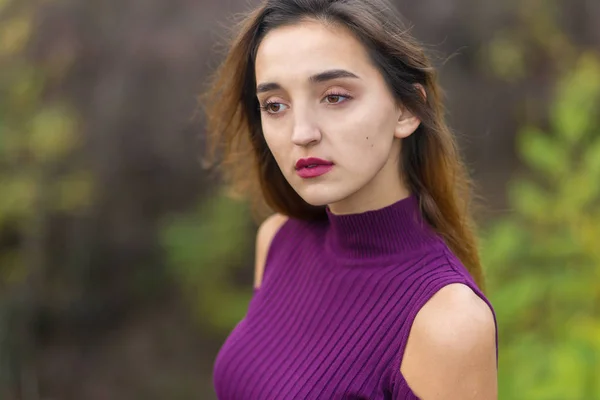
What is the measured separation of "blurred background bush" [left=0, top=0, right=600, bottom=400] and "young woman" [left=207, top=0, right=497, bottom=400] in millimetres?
2127

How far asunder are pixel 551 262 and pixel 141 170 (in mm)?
2353

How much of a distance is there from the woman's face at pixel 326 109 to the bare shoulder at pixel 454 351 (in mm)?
310

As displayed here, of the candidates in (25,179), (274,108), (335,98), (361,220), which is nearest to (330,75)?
(335,98)

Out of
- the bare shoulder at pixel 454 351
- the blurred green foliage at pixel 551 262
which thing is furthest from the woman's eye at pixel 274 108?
the blurred green foliage at pixel 551 262

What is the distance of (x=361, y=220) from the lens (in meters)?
1.63

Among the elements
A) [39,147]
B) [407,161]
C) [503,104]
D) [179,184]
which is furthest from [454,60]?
[407,161]

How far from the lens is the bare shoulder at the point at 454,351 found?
1.33 m

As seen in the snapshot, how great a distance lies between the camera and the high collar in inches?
62.8

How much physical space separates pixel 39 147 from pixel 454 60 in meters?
2.34

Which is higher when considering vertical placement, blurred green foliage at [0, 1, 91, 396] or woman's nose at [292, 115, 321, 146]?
woman's nose at [292, 115, 321, 146]

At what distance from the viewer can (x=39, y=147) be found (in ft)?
12.0

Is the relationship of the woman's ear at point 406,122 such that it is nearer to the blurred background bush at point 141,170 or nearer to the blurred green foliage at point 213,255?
the blurred background bush at point 141,170

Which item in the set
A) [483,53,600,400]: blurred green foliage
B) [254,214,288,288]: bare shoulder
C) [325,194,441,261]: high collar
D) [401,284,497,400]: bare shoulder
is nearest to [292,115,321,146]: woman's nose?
[325,194,441,261]: high collar

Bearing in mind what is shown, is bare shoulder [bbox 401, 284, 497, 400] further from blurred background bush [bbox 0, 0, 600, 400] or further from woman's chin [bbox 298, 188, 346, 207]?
blurred background bush [bbox 0, 0, 600, 400]
